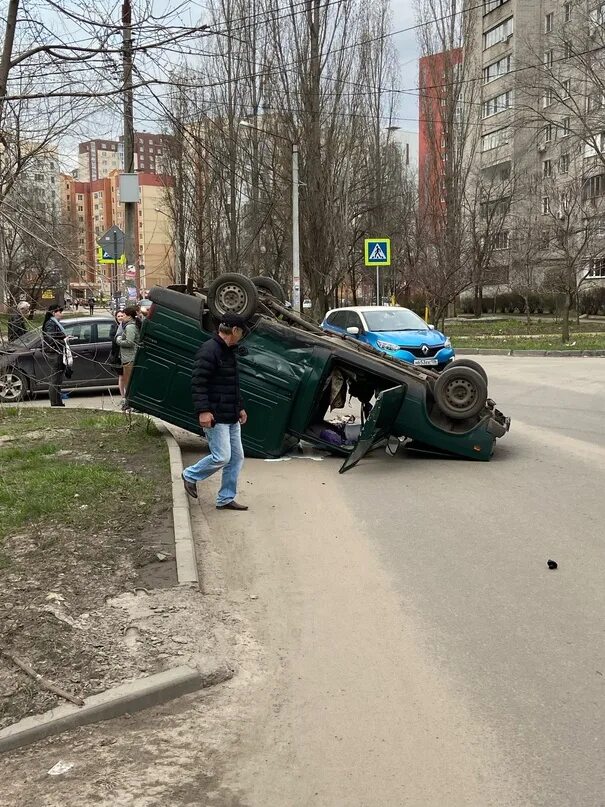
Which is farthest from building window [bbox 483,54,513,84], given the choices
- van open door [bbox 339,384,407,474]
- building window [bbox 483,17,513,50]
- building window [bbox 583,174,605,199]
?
van open door [bbox 339,384,407,474]

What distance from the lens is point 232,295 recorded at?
9375 millimetres

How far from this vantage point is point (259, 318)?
9297 millimetres

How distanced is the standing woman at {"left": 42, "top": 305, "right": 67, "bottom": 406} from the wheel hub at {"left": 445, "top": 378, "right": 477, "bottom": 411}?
4348mm

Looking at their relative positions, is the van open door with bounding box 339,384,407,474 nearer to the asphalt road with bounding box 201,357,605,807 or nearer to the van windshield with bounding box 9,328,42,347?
the asphalt road with bounding box 201,357,605,807

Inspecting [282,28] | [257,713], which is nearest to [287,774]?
[257,713]

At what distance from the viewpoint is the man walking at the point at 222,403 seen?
6.91 meters

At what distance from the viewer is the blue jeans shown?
6980 mm

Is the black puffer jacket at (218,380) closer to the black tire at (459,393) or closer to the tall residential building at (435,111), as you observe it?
the black tire at (459,393)

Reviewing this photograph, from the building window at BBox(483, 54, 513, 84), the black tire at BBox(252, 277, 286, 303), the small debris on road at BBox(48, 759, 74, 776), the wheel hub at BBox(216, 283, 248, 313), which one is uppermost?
the building window at BBox(483, 54, 513, 84)

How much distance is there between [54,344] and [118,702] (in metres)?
3.94

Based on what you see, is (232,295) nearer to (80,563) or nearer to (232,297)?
(232,297)

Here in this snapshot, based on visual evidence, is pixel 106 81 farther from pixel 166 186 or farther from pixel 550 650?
pixel 166 186

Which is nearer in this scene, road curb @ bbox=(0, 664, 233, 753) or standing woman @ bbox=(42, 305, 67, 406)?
road curb @ bbox=(0, 664, 233, 753)

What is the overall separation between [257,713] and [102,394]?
1443 cm
